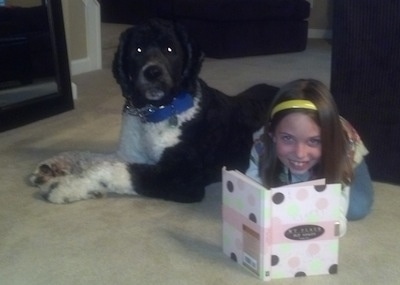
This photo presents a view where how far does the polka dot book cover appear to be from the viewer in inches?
68.4

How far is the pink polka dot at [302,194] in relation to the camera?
174 centimetres

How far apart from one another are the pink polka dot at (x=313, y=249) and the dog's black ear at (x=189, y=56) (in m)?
0.81

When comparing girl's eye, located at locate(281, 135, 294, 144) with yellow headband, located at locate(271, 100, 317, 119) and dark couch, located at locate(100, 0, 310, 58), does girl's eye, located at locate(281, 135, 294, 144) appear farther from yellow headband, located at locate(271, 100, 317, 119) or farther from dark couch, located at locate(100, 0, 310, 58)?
dark couch, located at locate(100, 0, 310, 58)

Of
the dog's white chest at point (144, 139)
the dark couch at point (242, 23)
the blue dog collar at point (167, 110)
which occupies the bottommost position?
the dark couch at point (242, 23)

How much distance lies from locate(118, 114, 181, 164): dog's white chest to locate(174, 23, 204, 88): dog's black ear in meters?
0.18

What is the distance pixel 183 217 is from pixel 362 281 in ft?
2.17

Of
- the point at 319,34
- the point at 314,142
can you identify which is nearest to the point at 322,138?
the point at 314,142

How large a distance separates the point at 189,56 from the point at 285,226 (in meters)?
0.82

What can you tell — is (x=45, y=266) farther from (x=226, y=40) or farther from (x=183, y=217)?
(x=226, y=40)

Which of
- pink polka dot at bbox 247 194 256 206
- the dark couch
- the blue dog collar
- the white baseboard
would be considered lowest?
the white baseboard

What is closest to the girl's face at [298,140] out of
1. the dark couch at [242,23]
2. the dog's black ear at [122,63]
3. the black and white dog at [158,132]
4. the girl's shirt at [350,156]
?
the girl's shirt at [350,156]

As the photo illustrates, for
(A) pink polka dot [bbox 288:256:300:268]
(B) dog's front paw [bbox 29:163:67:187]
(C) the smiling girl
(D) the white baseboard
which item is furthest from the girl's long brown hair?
(D) the white baseboard

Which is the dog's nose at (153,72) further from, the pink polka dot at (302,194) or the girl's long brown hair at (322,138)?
the pink polka dot at (302,194)

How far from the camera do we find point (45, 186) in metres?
2.36
